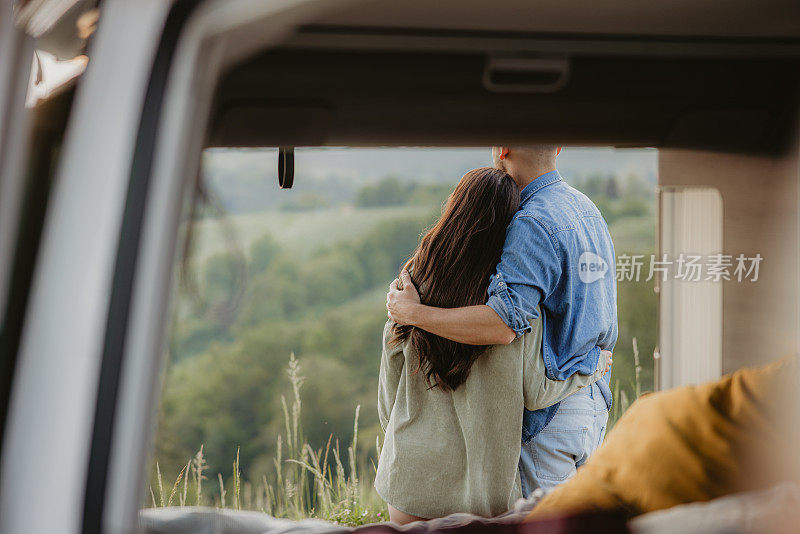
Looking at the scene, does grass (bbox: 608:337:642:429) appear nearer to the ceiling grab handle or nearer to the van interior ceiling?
the van interior ceiling

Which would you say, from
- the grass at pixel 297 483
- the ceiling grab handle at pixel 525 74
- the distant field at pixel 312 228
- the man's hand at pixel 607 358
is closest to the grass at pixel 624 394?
the grass at pixel 297 483

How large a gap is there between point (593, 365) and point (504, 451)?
1.04 ft

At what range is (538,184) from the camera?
150 cm

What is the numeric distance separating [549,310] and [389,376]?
471mm

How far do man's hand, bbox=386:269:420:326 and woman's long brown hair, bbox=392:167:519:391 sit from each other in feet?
0.10

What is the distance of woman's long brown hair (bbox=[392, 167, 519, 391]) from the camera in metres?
1.80

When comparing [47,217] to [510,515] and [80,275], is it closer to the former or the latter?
[80,275]

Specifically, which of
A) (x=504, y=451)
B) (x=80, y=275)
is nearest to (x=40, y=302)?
(x=80, y=275)

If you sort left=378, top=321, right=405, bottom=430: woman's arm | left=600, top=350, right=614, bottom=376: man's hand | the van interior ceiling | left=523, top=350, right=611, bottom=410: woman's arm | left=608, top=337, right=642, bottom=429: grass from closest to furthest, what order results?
1. the van interior ceiling
2. left=608, top=337, right=642, bottom=429: grass
3. left=600, top=350, right=614, bottom=376: man's hand
4. left=523, top=350, right=611, bottom=410: woman's arm
5. left=378, top=321, right=405, bottom=430: woman's arm

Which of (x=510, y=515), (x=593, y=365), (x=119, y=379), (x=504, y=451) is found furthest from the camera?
(x=504, y=451)

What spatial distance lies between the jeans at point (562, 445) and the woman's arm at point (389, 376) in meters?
0.35

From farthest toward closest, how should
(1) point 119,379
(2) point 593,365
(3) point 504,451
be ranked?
(3) point 504,451 < (2) point 593,365 < (1) point 119,379

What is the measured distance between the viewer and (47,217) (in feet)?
3.03

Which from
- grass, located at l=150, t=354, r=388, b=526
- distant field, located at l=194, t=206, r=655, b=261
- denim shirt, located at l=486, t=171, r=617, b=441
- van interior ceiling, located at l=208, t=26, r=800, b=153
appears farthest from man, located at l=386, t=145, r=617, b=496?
grass, located at l=150, t=354, r=388, b=526
